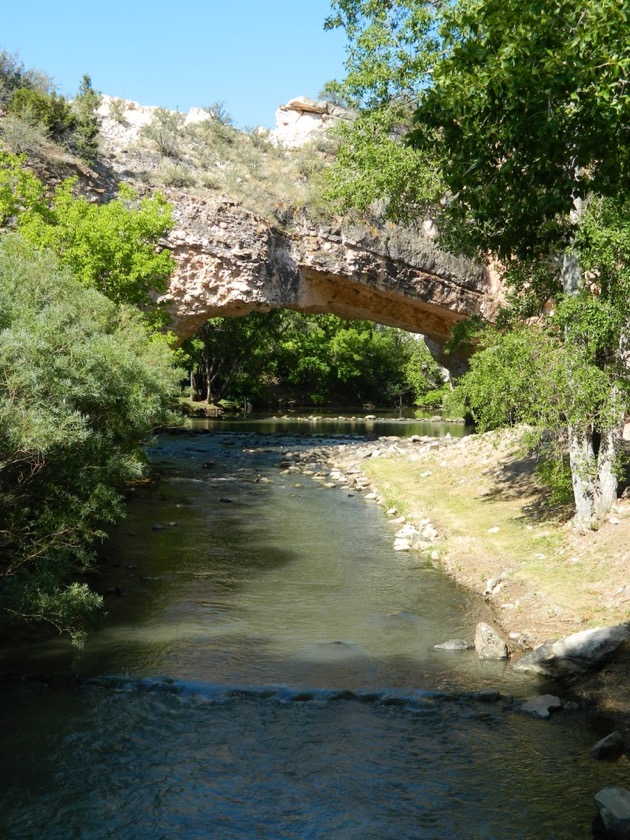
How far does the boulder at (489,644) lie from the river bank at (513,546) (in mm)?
219

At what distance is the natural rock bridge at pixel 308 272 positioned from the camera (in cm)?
3525

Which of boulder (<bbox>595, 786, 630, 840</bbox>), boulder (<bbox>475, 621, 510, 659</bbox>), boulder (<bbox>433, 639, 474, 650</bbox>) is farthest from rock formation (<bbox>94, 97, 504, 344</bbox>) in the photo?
boulder (<bbox>595, 786, 630, 840</bbox>)

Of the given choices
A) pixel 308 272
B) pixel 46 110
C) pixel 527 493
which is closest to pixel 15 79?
pixel 46 110

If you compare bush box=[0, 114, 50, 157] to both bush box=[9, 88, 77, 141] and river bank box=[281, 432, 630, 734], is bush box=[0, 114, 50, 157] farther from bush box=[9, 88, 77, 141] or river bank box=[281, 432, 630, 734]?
river bank box=[281, 432, 630, 734]

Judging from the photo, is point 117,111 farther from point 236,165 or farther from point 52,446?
point 52,446

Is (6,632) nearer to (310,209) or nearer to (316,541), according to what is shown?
(316,541)

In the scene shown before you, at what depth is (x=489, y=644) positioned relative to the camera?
30.4ft

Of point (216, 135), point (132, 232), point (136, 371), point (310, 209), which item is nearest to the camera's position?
point (136, 371)

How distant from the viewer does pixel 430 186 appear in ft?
55.7

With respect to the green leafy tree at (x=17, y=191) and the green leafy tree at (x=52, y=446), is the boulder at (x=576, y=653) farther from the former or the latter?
the green leafy tree at (x=17, y=191)

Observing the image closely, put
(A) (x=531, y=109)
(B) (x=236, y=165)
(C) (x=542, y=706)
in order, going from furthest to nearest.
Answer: (B) (x=236, y=165) → (C) (x=542, y=706) → (A) (x=531, y=109)

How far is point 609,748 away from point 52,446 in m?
6.30

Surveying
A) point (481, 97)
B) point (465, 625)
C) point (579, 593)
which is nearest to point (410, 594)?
point (465, 625)

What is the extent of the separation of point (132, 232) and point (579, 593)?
18638 millimetres
